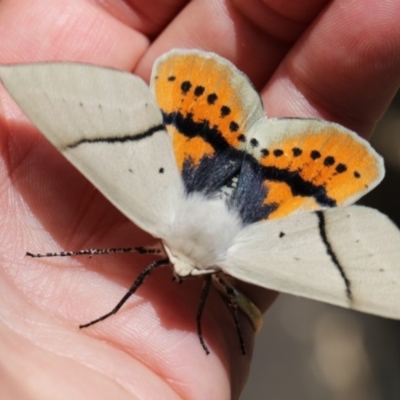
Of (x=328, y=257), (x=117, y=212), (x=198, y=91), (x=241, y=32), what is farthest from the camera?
(x=241, y=32)

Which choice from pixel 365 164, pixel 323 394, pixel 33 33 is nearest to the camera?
pixel 365 164

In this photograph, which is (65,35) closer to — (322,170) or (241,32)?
(241,32)

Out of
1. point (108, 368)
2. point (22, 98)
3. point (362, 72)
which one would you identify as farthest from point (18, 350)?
A: point (362, 72)

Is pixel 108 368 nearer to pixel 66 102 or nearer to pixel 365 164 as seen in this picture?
pixel 66 102

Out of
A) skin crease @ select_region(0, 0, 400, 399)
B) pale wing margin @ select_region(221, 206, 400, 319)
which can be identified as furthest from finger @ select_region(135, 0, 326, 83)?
pale wing margin @ select_region(221, 206, 400, 319)

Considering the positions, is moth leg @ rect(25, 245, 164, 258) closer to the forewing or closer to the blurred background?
the forewing

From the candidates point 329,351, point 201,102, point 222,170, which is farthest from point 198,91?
point 329,351

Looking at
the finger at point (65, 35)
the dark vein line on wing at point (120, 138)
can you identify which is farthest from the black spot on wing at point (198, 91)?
the finger at point (65, 35)

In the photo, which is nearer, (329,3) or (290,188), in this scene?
(290,188)
